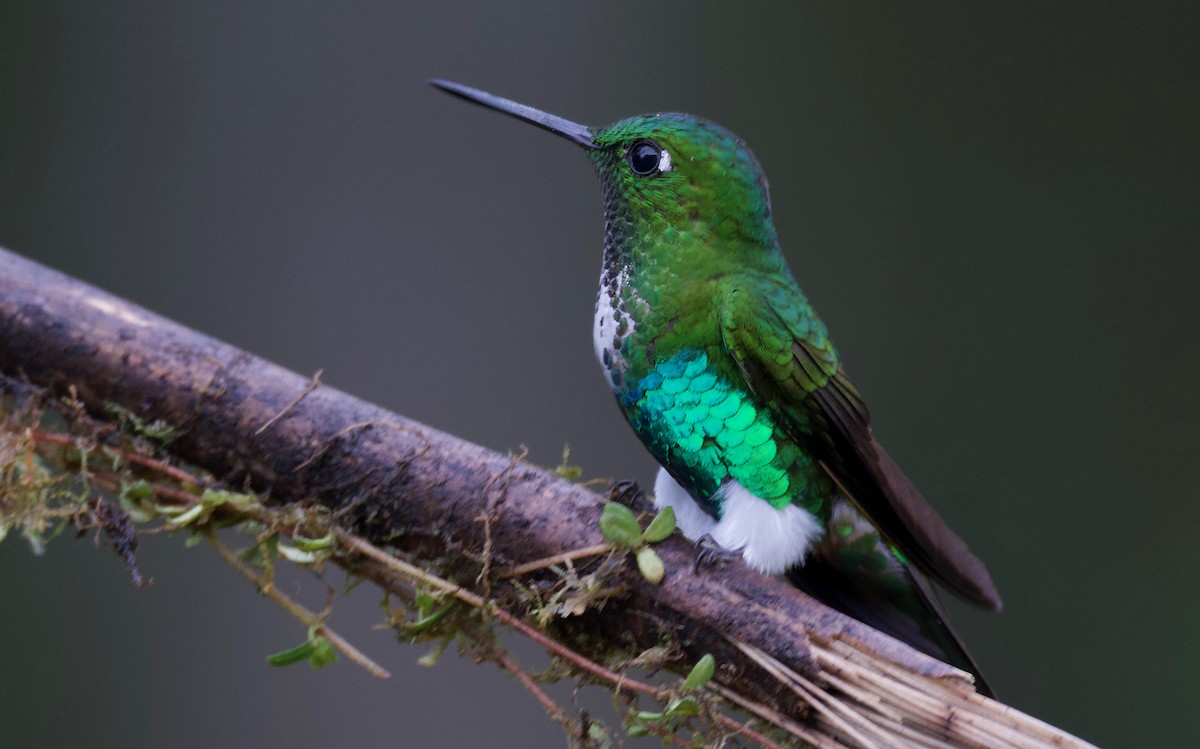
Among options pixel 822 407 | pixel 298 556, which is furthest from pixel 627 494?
pixel 298 556

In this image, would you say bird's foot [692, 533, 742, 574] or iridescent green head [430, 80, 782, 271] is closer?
bird's foot [692, 533, 742, 574]

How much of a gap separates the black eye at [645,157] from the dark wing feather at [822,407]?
306 millimetres

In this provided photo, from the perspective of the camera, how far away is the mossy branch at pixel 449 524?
61.9 inches

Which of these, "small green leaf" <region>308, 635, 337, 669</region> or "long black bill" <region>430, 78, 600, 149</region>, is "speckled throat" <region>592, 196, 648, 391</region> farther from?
"small green leaf" <region>308, 635, 337, 669</region>

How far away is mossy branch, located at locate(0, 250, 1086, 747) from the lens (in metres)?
1.57

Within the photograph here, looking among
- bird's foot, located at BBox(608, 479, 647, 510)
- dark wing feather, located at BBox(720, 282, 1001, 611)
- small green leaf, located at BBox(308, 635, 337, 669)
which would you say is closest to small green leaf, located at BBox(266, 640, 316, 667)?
small green leaf, located at BBox(308, 635, 337, 669)

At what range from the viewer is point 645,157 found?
201 cm

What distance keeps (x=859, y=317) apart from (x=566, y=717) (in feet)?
9.36

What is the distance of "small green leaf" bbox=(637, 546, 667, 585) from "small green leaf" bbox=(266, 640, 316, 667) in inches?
21.6

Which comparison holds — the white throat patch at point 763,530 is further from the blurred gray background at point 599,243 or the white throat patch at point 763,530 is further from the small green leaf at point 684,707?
the blurred gray background at point 599,243

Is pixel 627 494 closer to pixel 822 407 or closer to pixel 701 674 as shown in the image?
pixel 822 407

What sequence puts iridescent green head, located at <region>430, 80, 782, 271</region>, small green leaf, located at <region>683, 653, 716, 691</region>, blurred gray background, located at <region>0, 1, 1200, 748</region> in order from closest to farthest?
small green leaf, located at <region>683, 653, 716, 691</region>
iridescent green head, located at <region>430, 80, 782, 271</region>
blurred gray background, located at <region>0, 1, 1200, 748</region>

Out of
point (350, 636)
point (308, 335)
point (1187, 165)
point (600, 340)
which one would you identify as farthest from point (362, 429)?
point (1187, 165)

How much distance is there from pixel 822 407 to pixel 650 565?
47 centimetres
